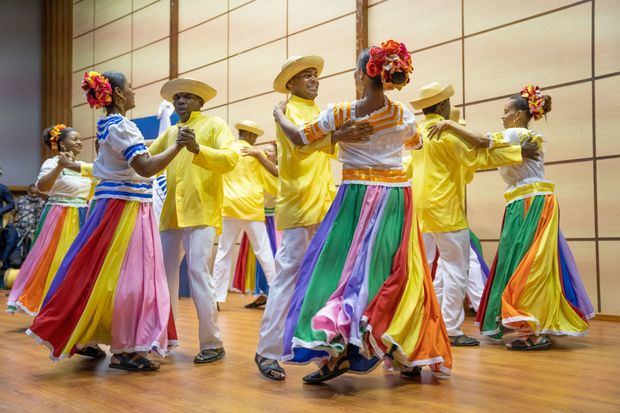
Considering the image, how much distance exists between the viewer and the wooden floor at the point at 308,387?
2.47m

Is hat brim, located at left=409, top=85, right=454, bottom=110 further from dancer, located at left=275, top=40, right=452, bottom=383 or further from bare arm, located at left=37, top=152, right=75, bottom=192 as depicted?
bare arm, located at left=37, top=152, right=75, bottom=192

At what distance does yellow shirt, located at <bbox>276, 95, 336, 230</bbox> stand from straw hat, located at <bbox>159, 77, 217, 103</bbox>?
0.64 meters

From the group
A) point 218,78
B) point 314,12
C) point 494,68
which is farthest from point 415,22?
point 218,78

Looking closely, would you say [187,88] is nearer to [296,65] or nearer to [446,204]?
[296,65]

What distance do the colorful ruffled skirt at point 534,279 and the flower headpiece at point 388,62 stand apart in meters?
1.68

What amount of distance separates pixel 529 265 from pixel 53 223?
3.28 m

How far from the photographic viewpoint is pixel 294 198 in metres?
3.15

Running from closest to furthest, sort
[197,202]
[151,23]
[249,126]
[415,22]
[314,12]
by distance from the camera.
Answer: [197,202] → [415,22] → [249,126] → [314,12] → [151,23]

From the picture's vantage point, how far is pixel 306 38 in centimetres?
760

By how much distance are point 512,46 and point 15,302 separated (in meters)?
4.28

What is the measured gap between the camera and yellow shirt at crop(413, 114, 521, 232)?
13.1 feet

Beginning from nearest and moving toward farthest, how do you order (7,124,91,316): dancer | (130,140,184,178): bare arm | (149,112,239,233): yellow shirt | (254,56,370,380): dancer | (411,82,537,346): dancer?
(254,56,370,380): dancer, (130,140,184,178): bare arm, (149,112,239,233): yellow shirt, (411,82,537,346): dancer, (7,124,91,316): dancer

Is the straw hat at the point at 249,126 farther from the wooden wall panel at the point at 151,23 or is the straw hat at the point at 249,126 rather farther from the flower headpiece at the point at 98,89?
the wooden wall panel at the point at 151,23

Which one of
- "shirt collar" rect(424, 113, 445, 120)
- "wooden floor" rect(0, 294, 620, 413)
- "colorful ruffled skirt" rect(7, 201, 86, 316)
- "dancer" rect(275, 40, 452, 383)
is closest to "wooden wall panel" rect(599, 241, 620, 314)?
"wooden floor" rect(0, 294, 620, 413)
